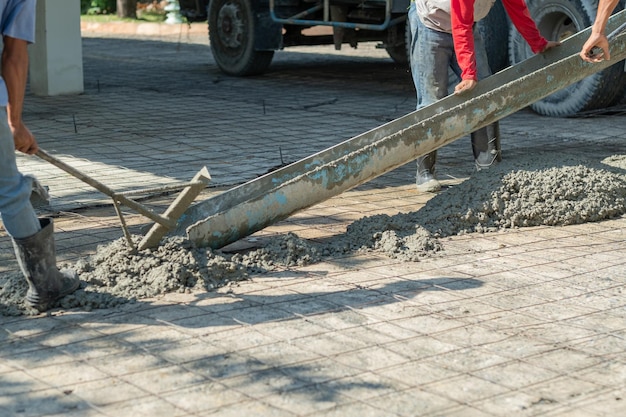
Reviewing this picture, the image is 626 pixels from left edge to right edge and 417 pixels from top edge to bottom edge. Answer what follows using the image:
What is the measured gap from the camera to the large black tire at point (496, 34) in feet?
33.1

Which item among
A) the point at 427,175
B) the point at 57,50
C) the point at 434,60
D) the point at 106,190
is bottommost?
the point at 427,175

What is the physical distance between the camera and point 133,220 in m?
5.99

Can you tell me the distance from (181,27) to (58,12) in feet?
31.3

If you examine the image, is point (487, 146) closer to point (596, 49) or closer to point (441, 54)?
point (441, 54)

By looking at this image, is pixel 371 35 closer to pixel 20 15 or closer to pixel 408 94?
pixel 408 94

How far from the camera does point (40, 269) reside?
430 cm

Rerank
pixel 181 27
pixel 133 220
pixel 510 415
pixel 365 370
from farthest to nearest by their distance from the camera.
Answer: pixel 181 27 < pixel 133 220 < pixel 365 370 < pixel 510 415

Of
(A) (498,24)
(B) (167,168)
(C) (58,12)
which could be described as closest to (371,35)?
(A) (498,24)

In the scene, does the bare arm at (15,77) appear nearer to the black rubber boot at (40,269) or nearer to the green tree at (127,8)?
the black rubber boot at (40,269)

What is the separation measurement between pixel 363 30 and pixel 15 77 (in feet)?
27.9

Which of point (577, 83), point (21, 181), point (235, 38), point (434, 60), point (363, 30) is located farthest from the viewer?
point (235, 38)

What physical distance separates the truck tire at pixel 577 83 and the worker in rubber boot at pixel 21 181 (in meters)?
6.00

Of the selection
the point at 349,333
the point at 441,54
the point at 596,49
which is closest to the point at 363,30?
the point at 441,54

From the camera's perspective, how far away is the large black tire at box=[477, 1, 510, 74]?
10.1 m
